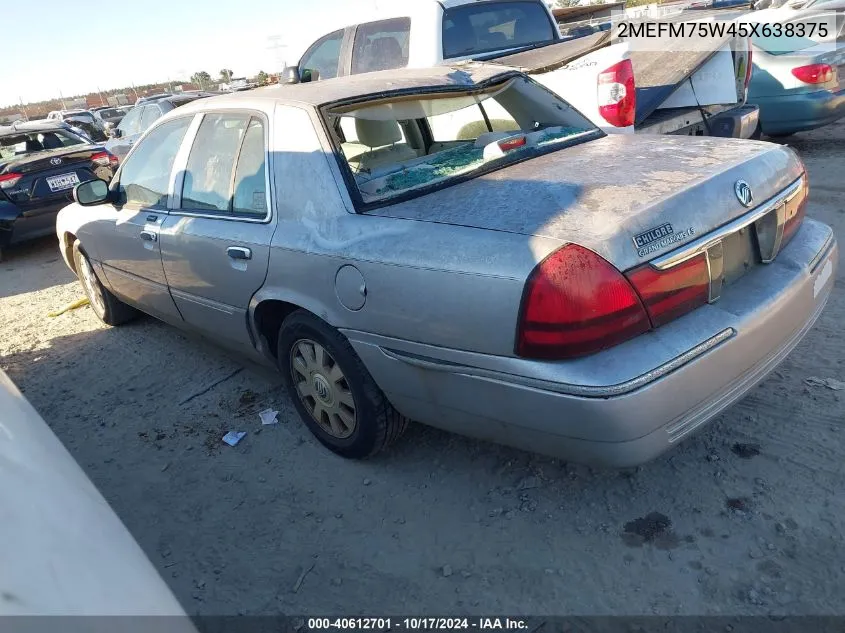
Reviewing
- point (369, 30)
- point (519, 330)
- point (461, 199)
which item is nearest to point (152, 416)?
point (461, 199)

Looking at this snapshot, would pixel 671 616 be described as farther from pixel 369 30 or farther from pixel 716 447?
pixel 369 30

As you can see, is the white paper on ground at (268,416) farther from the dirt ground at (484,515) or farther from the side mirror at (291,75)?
the side mirror at (291,75)

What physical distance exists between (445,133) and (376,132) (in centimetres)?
44

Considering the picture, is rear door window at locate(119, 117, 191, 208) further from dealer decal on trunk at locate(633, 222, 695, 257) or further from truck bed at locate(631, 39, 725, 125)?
truck bed at locate(631, 39, 725, 125)

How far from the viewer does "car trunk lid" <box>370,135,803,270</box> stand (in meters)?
2.15

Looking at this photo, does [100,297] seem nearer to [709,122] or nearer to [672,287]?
[672,287]

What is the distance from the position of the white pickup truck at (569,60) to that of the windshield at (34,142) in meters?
4.57

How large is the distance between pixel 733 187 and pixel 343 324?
1507 mm

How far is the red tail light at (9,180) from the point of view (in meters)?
7.89

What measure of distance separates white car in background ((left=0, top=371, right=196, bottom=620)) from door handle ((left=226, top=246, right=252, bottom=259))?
4.85ft

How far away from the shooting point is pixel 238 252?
310 cm

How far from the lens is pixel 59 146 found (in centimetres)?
933

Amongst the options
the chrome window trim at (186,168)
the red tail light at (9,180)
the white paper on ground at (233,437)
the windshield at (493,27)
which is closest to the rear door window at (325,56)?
the windshield at (493,27)

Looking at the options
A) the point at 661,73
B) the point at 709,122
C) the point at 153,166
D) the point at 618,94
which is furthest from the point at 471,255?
the point at 709,122
